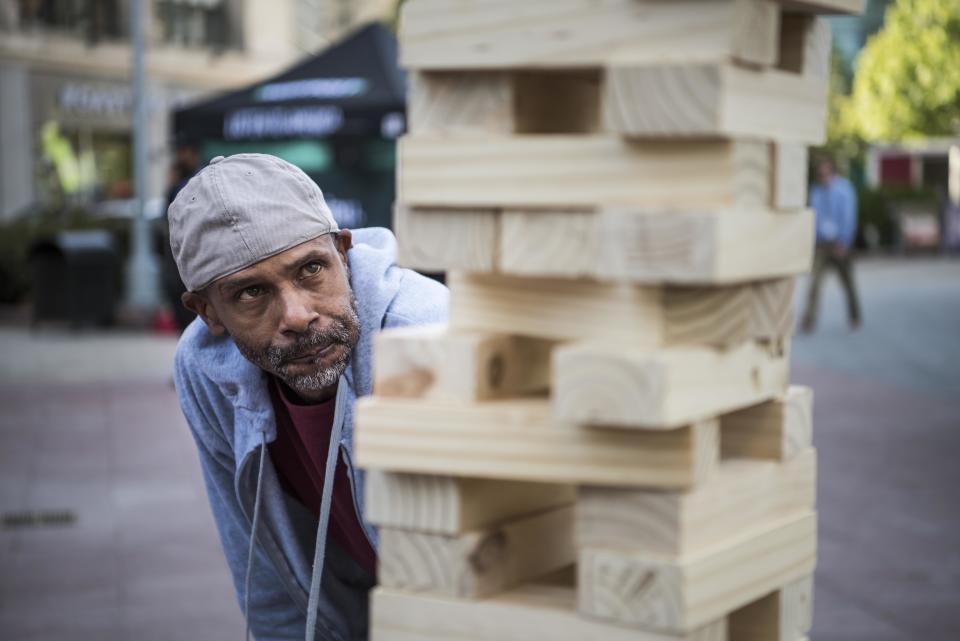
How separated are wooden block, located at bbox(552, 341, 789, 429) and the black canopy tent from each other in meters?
10.2

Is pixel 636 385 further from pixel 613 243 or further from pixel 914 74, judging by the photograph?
pixel 914 74

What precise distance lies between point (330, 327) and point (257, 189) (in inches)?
11.4

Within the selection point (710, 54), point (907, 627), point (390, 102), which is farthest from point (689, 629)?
point (390, 102)

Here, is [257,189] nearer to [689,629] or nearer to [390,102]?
[689,629]

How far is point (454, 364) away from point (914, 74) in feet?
105

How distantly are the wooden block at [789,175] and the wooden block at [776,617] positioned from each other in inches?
22.7

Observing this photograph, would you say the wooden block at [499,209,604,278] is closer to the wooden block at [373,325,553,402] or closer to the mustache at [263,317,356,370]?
the wooden block at [373,325,553,402]

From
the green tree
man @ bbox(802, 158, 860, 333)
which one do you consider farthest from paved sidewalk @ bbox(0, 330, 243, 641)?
the green tree

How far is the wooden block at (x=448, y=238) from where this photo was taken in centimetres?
185

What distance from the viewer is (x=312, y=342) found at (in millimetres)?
2588

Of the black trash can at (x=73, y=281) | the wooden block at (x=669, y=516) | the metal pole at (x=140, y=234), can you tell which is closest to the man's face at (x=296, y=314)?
the wooden block at (x=669, y=516)

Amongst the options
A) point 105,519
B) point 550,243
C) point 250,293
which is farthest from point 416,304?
point 105,519

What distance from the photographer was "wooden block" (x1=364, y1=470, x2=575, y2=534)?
6.22ft

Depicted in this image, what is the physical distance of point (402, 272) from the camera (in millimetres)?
2801
